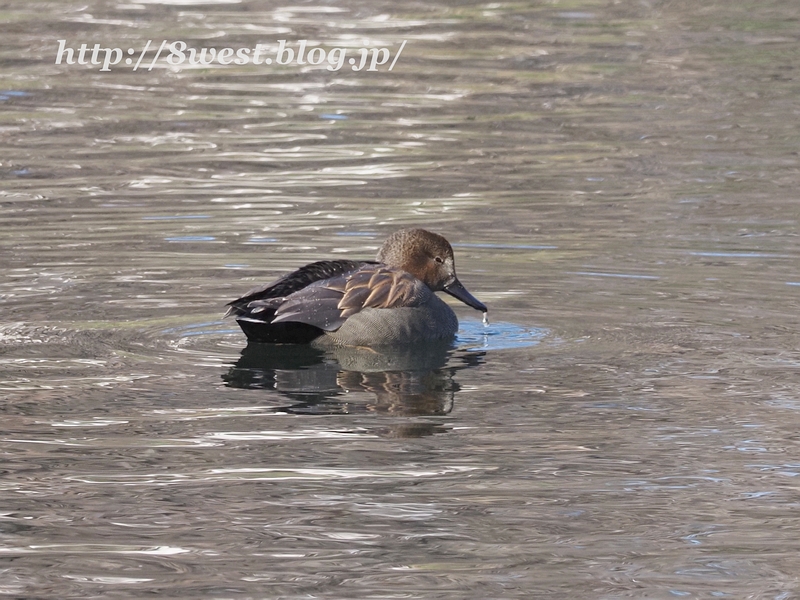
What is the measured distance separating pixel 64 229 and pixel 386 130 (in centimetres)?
564

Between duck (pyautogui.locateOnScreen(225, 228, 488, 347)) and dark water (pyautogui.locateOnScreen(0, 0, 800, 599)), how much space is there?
170 millimetres

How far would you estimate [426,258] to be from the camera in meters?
9.84

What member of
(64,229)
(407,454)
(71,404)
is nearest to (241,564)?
(407,454)

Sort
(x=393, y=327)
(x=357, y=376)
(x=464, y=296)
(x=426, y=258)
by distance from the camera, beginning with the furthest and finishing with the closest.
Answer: (x=426, y=258)
(x=464, y=296)
(x=393, y=327)
(x=357, y=376)

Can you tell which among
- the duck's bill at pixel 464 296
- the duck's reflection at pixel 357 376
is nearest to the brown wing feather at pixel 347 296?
the duck's reflection at pixel 357 376

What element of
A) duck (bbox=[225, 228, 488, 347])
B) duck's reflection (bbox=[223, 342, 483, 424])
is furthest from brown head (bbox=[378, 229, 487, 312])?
duck's reflection (bbox=[223, 342, 483, 424])

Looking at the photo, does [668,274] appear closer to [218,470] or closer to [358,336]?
[358,336]

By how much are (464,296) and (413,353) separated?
0.85 meters

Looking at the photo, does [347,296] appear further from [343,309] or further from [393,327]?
[393,327]

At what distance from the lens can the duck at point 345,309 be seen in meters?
8.76

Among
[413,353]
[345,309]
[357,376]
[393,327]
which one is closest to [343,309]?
[345,309]

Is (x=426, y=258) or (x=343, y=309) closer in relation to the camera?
(x=343, y=309)

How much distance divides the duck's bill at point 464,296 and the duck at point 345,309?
0.18 feet

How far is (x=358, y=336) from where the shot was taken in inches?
352
